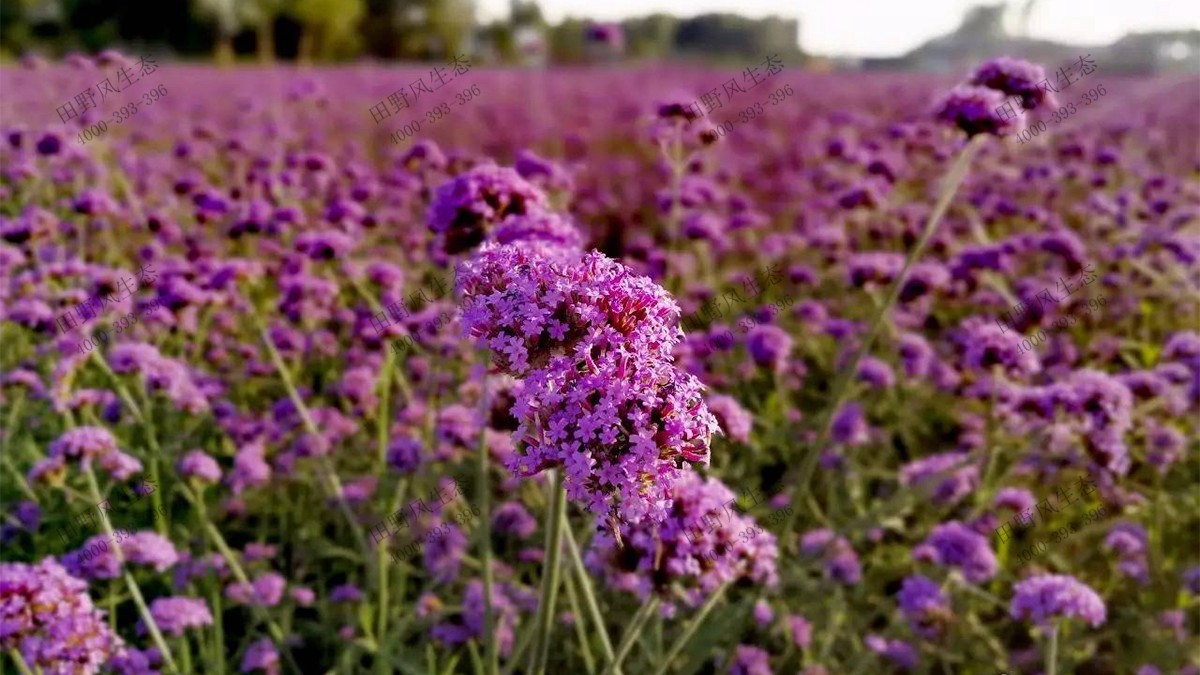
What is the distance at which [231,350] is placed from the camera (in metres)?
4.55

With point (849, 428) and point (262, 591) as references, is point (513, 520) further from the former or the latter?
point (849, 428)

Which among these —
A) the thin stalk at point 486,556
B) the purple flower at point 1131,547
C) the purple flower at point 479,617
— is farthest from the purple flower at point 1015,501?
the thin stalk at point 486,556

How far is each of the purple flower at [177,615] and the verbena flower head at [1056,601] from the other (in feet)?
6.47

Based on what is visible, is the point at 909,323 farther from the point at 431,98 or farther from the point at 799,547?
the point at 431,98

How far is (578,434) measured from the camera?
50.1 inches

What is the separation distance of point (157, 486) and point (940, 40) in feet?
188

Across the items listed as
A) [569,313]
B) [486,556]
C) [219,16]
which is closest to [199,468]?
[486,556]

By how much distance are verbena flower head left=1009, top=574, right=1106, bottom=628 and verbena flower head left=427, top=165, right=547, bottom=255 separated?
1390mm

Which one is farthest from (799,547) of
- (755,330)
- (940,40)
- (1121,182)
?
(940,40)

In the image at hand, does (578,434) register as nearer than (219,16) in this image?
Yes

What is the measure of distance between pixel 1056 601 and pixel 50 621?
2059 millimetres

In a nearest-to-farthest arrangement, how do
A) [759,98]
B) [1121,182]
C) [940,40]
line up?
1. [1121,182]
2. [759,98]
3. [940,40]

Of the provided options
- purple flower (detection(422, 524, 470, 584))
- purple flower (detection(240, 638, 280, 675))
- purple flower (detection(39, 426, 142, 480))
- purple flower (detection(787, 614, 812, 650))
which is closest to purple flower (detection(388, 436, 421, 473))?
purple flower (detection(422, 524, 470, 584))

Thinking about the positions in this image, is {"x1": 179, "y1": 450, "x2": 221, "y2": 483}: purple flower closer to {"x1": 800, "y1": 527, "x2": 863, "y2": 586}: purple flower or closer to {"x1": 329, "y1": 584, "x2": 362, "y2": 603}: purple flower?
{"x1": 329, "y1": 584, "x2": 362, "y2": 603}: purple flower
